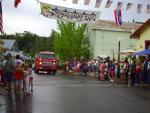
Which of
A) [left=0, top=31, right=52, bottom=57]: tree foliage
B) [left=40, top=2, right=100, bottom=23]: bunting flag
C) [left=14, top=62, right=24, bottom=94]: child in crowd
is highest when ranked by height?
[left=0, top=31, right=52, bottom=57]: tree foliage

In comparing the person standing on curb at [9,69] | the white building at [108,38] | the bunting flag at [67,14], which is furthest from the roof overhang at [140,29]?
the white building at [108,38]

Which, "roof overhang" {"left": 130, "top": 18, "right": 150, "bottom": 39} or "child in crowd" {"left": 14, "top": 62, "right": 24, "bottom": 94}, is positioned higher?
"roof overhang" {"left": 130, "top": 18, "right": 150, "bottom": 39}

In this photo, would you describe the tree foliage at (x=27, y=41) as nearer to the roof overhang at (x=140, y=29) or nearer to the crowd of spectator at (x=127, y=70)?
the roof overhang at (x=140, y=29)

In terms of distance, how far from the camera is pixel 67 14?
35.4 metres

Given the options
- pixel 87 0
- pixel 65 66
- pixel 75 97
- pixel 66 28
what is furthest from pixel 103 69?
pixel 66 28

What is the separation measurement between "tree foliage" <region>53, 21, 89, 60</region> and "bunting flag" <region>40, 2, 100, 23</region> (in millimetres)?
38020

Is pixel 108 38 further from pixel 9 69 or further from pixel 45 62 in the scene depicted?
pixel 9 69

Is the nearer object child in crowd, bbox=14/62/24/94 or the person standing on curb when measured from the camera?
child in crowd, bbox=14/62/24/94

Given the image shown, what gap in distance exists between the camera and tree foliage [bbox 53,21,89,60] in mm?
75000

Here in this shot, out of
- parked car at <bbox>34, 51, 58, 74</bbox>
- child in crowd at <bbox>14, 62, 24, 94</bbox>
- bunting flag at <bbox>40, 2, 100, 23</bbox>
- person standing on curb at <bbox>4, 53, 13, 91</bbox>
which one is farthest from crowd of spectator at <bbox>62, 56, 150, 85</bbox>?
parked car at <bbox>34, 51, 58, 74</bbox>

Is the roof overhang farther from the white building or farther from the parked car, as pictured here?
the white building

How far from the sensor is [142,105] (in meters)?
17.3

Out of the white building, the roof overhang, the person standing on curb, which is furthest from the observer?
the white building

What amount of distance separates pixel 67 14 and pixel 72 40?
39724 millimetres
